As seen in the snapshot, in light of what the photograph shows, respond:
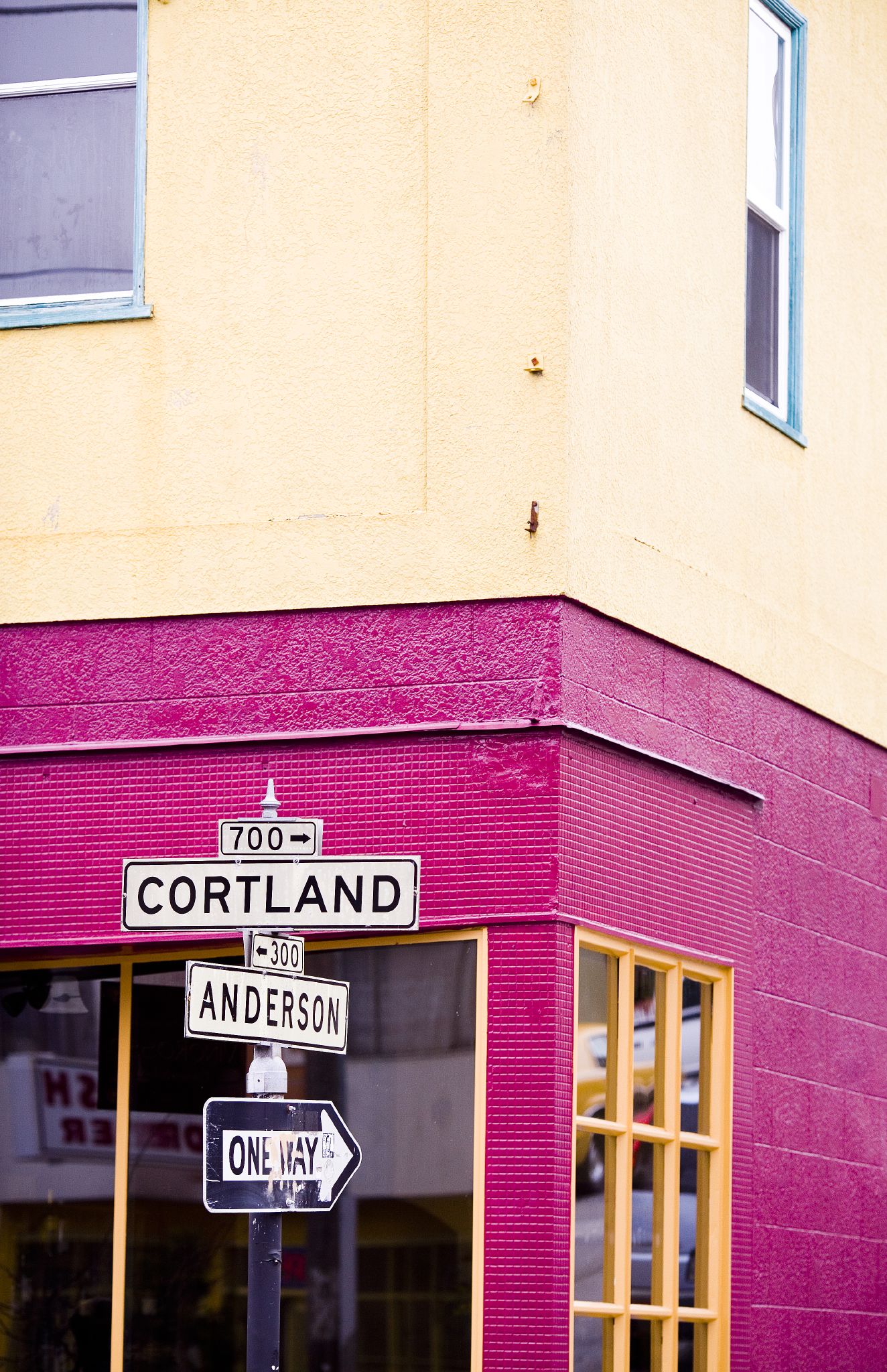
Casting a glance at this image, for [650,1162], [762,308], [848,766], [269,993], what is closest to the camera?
[269,993]

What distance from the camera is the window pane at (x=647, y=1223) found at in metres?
10.0

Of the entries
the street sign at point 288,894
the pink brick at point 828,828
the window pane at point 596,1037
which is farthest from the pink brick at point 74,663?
the pink brick at point 828,828

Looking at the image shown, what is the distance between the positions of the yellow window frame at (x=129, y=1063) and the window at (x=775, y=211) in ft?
12.3

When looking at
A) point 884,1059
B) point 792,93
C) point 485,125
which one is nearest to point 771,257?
point 792,93

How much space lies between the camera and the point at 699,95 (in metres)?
11.2

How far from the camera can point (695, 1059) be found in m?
10.6

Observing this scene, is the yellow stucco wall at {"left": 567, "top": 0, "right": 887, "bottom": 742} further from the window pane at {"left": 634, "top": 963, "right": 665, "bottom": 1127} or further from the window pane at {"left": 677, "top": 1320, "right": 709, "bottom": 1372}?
the window pane at {"left": 677, "top": 1320, "right": 709, "bottom": 1372}

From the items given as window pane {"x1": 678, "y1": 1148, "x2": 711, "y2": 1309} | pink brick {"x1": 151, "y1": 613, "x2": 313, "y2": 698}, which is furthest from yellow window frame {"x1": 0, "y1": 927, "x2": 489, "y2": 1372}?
window pane {"x1": 678, "y1": 1148, "x2": 711, "y2": 1309}

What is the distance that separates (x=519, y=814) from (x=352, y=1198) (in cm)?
176

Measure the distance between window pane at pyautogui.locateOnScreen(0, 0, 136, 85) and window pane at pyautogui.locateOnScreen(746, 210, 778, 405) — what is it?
329 cm

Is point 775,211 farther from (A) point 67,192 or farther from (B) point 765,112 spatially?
(A) point 67,192

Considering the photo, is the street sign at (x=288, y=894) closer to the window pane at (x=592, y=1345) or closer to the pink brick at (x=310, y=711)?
the pink brick at (x=310, y=711)

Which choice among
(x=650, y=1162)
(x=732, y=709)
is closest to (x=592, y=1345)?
(x=650, y=1162)

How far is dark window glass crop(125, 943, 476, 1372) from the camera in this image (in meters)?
9.34
